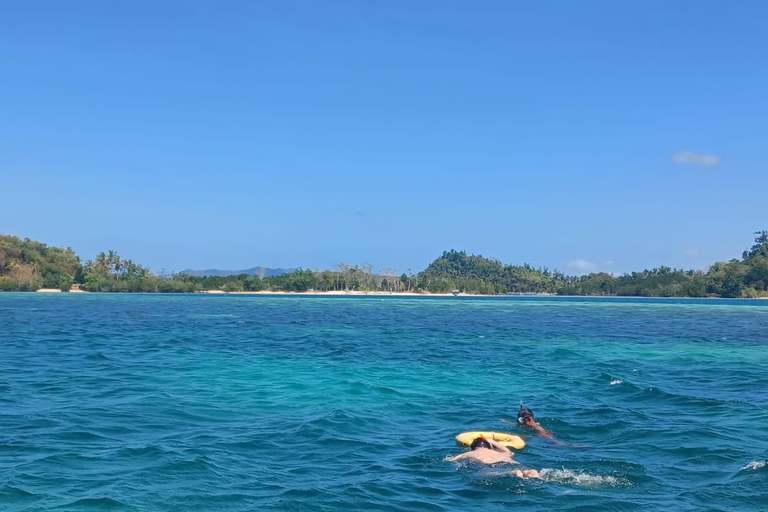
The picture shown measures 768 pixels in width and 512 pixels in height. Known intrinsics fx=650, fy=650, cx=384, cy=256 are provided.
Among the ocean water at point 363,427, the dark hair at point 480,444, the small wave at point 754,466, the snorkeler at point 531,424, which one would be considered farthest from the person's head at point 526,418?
the small wave at point 754,466

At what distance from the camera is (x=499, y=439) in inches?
547

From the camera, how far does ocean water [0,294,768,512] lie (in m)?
10.6

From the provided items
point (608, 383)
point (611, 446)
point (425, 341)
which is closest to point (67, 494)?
point (611, 446)

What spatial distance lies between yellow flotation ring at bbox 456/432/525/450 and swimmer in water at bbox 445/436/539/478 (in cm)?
48

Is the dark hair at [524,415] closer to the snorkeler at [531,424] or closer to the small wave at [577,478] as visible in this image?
the snorkeler at [531,424]

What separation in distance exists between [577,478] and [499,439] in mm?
2563

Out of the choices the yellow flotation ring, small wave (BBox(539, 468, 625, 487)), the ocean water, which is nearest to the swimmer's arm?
the ocean water

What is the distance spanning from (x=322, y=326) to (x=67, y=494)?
135 ft

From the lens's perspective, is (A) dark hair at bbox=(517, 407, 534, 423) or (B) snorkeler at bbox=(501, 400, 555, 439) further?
(A) dark hair at bbox=(517, 407, 534, 423)

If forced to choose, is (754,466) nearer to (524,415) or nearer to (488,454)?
(524,415)

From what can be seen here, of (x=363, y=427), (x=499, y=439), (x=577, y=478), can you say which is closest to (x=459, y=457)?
(x=499, y=439)

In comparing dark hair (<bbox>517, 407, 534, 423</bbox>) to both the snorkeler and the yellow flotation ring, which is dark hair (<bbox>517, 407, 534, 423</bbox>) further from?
the yellow flotation ring

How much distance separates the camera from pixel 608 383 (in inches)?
902

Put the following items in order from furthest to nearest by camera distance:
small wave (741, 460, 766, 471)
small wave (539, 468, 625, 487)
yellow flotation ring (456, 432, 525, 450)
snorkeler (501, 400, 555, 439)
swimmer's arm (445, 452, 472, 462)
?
1. snorkeler (501, 400, 555, 439)
2. yellow flotation ring (456, 432, 525, 450)
3. swimmer's arm (445, 452, 472, 462)
4. small wave (741, 460, 766, 471)
5. small wave (539, 468, 625, 487)
